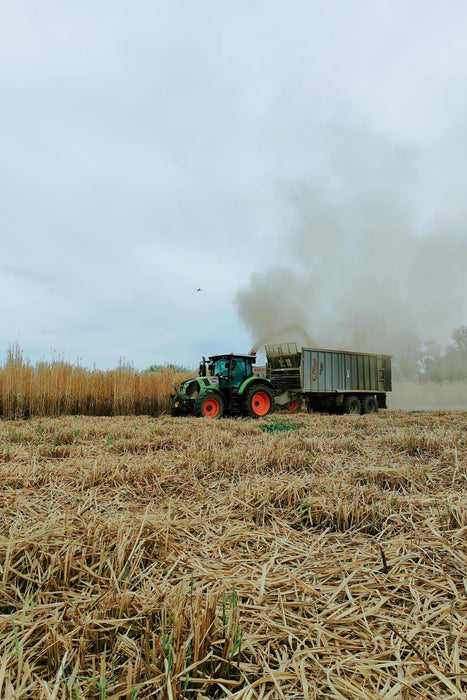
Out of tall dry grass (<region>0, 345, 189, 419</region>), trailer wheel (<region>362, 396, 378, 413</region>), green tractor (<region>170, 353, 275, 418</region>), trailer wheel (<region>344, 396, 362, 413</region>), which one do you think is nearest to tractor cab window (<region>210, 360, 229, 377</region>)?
green tractor (<region>170, 353, 275, 418</region>)

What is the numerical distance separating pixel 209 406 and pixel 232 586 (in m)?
10.4

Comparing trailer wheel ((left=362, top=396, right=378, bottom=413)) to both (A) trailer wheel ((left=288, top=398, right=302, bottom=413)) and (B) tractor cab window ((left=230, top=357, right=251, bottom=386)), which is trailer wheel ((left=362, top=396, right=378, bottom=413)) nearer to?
(A) trailer wheel ((left=288, top=398, right=302, bottom=413))

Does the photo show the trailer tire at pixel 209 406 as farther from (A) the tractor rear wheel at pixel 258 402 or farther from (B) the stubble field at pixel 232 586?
(B) the stubble field at pixel 232 586

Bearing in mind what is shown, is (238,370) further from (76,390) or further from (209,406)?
(76,390)

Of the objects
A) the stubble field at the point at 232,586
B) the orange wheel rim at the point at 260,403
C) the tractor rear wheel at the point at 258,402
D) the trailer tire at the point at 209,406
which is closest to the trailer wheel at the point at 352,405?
the tractor rear wheel at the point at 258,402

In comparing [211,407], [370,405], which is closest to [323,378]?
[370,405]

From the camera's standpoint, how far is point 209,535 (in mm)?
2252

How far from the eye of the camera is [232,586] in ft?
5.23

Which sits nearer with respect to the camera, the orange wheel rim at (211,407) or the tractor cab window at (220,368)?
the orange wheel rim at (211,407)

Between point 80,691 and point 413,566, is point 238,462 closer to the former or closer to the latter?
point 413,566

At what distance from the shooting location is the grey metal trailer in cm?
1614

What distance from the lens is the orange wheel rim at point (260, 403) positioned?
12648 mm

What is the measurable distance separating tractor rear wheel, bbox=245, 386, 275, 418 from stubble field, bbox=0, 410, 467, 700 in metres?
8.94

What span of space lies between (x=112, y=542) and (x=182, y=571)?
1.22ft
